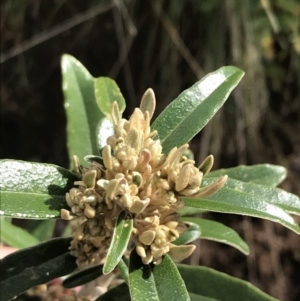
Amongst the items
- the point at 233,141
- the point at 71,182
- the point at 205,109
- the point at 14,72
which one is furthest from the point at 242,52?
the point at 71,182

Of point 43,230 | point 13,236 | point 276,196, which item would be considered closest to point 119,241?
point 276,196

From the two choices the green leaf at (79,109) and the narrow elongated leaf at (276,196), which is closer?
the narrow elongated leaf at (276,196)

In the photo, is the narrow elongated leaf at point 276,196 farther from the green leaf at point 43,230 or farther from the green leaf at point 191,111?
the green leaf at point 43,230

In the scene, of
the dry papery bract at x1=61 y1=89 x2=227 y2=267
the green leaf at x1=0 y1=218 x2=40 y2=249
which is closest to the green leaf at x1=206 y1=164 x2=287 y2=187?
the dry papery bract at x1=61 y1=89 x2=227 y2=267

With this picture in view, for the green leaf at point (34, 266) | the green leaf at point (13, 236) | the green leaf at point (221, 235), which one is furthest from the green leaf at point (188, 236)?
the green leaf at point (13, 236)

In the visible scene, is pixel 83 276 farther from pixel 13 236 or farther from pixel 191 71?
pixel 191 71

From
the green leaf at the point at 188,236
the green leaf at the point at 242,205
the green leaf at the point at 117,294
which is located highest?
the green leaf at the point at 242,205
